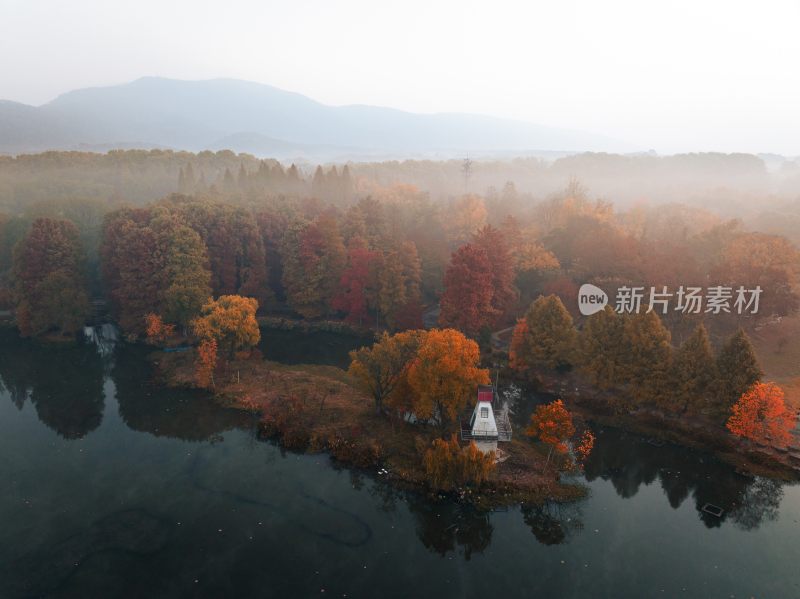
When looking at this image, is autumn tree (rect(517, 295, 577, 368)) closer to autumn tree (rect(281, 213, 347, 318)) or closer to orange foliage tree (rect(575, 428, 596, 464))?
orange foliage tree (rect(575, 428, 596, 464))

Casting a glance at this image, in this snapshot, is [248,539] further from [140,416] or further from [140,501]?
[140,416]

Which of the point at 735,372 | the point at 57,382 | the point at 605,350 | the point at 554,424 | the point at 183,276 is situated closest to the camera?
the point at 554,424

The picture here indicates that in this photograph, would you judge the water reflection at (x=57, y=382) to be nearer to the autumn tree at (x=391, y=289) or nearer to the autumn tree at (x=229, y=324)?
the autumn tree at (x=229, y=324)

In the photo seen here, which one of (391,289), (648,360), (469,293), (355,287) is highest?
(469,293)

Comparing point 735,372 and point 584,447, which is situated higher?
point 735,372

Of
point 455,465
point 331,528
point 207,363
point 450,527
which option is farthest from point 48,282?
point 450,527

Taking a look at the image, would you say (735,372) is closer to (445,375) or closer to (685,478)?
(685,478)
